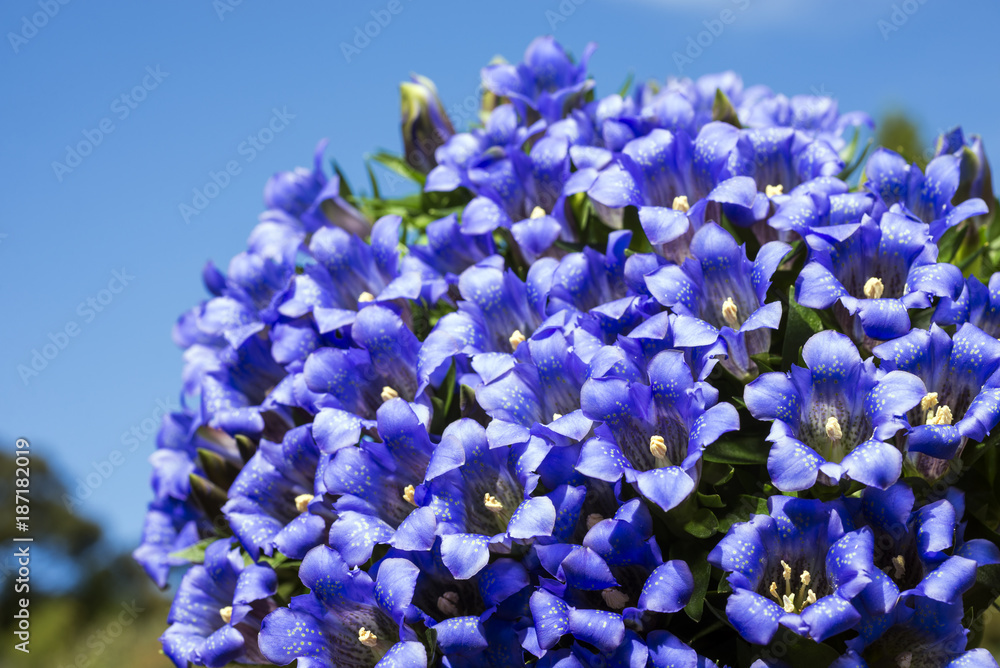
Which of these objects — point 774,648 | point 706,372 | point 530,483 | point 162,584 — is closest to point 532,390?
point 530,483

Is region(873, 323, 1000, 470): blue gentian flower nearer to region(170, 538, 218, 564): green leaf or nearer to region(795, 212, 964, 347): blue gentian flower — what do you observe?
region(795, 212, 964, 347): blue gentian flower

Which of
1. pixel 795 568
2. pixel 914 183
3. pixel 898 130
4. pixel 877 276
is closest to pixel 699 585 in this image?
pixel 795 568

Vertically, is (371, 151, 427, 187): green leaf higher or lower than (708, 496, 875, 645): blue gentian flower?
higher

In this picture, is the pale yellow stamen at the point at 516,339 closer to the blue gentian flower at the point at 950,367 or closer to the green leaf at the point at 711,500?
the green leaf at the point at 711,500

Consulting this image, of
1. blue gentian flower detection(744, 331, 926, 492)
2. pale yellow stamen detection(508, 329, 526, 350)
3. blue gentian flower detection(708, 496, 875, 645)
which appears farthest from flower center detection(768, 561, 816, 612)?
pale yellow stamen detection(508, 329, 526, 350)

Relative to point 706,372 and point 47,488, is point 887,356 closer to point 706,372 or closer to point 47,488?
point 706,372
